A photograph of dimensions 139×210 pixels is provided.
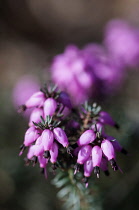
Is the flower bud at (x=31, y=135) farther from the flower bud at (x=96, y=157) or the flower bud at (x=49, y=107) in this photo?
the flower bud at (x=96, y=157)

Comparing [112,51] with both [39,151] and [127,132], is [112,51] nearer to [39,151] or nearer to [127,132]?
[127,132]

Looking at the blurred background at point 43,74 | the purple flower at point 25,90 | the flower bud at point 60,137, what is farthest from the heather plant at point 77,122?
the purple flower at point 25,90

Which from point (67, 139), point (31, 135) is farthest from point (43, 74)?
point (67, 139)

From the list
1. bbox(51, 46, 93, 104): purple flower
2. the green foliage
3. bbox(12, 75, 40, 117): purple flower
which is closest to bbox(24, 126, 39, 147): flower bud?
the green foliage

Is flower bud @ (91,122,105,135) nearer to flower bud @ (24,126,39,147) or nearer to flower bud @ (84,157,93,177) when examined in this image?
flower bud @ (84,157,93,177)

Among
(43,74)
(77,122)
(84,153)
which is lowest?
(84,153)

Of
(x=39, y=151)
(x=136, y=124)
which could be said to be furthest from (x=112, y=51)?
(x=39, y=151)

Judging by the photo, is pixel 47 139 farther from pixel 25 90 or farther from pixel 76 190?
pixel 25 90
